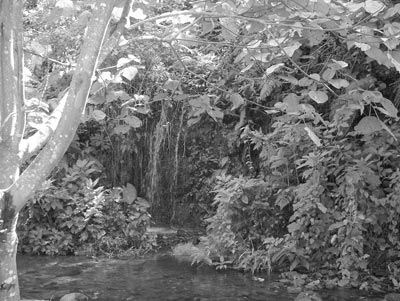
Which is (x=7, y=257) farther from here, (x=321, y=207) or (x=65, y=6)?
(x=321, y=207)

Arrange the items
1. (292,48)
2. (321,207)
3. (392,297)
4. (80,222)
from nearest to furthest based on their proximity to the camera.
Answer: (292,48)
(392,297)
(321,207)
(80,222)

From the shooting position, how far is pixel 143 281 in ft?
23.4

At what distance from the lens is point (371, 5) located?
284 centimetres

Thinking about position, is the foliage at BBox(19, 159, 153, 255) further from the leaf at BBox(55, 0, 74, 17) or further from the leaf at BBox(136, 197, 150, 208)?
the leaf at BBox(55, 0, 74, 17)

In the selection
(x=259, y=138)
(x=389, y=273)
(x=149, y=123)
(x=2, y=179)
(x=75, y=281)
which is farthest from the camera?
(x=149, y=123)

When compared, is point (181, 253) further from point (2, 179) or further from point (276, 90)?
point (2, 179)

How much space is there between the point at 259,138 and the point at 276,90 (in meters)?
1.14

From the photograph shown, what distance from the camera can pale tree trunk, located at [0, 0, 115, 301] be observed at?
2650 millimetres

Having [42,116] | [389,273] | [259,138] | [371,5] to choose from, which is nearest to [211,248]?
[259,138]

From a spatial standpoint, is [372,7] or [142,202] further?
[142,202]

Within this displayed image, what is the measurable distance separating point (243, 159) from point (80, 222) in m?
3.16

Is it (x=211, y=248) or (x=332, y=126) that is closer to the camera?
(x=332, y=126)

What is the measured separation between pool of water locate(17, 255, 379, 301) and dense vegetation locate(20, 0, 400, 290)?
0.38m

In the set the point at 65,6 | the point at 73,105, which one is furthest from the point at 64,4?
the point at 73,105
